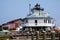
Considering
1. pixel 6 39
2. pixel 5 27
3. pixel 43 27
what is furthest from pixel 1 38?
pixel 5 27

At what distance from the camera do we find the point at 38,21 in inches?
2320

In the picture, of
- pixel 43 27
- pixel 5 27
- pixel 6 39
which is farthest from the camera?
pixel 5 27

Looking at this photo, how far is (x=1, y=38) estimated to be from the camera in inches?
1118

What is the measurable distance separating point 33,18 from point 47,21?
3.62 m

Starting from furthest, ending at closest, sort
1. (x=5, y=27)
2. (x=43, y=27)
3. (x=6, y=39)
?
(x=5, y=27) → (x=43, y=27) → (x=6, y=39)

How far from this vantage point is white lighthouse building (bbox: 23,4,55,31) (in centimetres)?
5794

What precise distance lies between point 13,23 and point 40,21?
2070cm

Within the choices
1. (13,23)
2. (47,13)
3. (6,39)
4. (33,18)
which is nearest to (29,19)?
(33,18)

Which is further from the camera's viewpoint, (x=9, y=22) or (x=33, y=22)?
(x=9, y=22)

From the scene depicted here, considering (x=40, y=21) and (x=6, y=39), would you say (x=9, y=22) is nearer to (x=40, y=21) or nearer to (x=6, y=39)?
(x=40, y=21)

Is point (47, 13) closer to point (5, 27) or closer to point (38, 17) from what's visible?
point (38, 17)

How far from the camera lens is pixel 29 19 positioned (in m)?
59.2

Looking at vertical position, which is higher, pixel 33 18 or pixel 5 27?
pixel 33 18

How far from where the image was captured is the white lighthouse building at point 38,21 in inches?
2281
